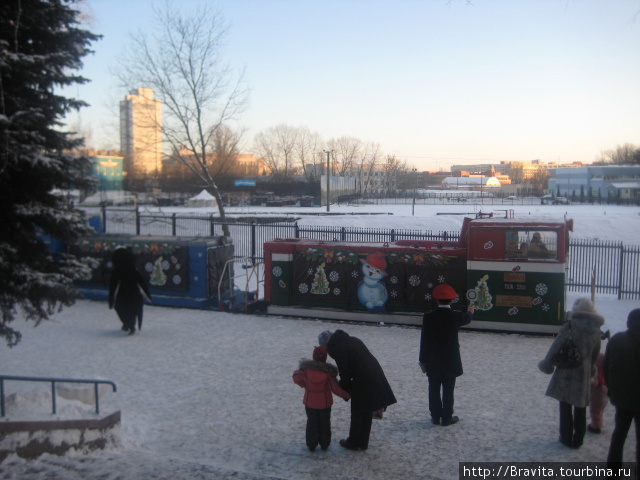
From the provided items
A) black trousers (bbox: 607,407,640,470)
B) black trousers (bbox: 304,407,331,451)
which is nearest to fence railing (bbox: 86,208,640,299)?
black trousers (bbox: 607,407,640,470)

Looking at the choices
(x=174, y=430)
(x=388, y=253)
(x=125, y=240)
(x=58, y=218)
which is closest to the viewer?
(x=58, y=218)

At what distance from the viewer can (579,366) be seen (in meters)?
6.53

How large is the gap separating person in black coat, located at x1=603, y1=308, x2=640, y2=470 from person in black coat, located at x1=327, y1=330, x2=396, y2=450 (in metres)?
2.19

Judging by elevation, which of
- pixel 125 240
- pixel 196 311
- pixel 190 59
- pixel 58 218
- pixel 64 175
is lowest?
pixel 196 311

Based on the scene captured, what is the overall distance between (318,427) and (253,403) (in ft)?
6.97

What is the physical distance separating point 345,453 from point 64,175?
4.30 meters

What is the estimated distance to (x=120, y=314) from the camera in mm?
12898

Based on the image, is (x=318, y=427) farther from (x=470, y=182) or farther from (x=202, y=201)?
(x=470, y=182)

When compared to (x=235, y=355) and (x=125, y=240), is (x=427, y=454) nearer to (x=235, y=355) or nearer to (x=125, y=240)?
(x=235, y=355)

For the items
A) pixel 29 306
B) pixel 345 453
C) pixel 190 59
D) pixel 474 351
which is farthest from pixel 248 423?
pixel 190 59

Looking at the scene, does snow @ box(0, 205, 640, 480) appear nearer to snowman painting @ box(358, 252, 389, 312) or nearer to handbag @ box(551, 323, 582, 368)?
snowman painting @ box(358, 252, 389, 312)

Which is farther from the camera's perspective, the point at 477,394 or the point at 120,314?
the point at 120,314

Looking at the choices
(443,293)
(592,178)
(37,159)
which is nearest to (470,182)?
(592,178)

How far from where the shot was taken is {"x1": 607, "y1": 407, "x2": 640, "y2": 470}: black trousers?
559 cm
